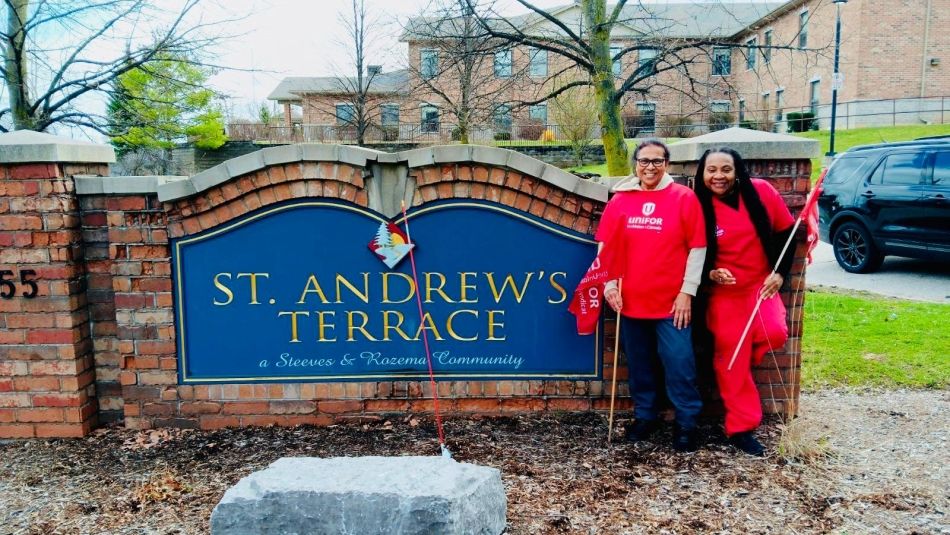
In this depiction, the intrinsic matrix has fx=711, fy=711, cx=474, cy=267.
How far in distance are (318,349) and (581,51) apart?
24.2ft

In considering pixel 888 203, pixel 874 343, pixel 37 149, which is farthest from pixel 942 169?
pixel 37 149

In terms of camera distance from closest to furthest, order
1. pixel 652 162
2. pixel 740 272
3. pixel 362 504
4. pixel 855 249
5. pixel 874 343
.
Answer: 1. pixel 362 504
2. pixel 652 162
3. pixel 740 272
4. pixel 874 343
5. pixel 855 249

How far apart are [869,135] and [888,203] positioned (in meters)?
17.4

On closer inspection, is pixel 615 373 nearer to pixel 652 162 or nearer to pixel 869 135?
pixel 652 162

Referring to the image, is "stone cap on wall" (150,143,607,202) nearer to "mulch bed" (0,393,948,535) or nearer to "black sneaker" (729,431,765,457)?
"mulch bed" (0,393,948,535)

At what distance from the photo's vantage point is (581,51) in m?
10.2

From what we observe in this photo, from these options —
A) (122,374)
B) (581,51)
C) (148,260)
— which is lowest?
(122,374)

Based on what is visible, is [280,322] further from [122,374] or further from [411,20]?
[411,20]

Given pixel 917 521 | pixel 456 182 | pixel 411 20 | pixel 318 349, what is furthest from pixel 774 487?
pixel 411 20

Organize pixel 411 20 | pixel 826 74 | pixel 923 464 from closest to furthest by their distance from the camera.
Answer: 1. pixel 923 464
2. pixel 411 20
3. pixel 826 74

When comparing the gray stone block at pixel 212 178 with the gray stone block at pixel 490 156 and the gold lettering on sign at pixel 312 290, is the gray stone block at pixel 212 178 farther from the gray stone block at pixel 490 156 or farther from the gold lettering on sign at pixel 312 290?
the gray stone block at pixel 490 156

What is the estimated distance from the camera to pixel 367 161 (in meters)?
4.18

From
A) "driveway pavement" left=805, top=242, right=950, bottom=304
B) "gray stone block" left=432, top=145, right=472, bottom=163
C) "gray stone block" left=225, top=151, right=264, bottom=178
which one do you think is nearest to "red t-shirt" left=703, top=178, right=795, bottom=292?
"gray stone block" left=432, top=145, right=472, bottom=163

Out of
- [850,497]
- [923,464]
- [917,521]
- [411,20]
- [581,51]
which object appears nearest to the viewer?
[917,521]
